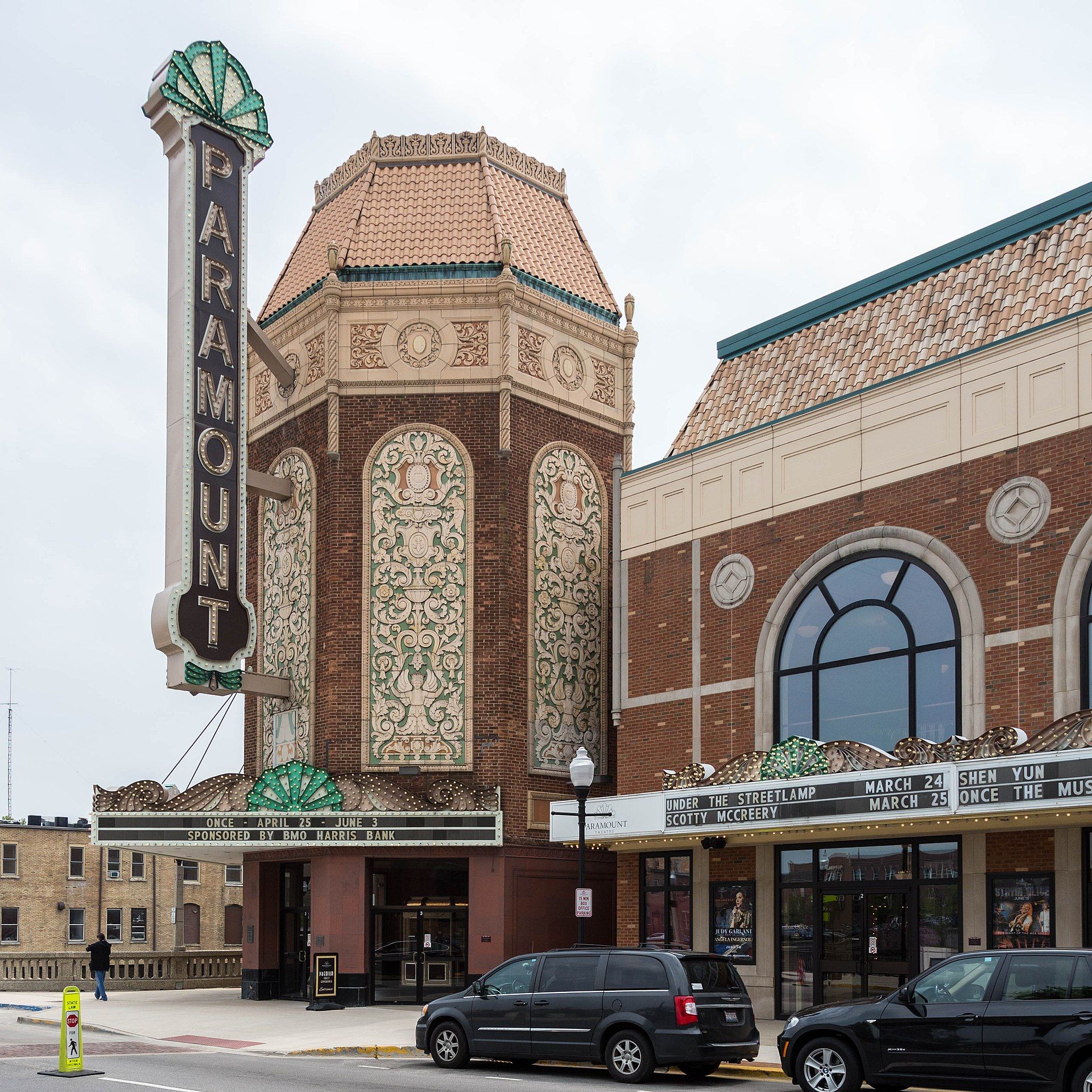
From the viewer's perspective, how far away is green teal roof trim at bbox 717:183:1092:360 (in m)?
25.8

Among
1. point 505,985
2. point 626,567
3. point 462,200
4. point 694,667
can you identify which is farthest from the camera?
point 462,200

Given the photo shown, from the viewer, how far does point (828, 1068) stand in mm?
15758

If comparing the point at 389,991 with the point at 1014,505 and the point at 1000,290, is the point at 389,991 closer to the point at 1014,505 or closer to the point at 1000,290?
the point at 1014,505

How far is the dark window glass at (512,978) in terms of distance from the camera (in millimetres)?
19266

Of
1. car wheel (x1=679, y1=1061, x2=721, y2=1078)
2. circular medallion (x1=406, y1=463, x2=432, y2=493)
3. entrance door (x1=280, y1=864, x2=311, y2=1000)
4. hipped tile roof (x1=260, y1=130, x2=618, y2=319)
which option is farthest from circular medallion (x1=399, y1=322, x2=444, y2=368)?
car wheel (x1=679, y1=1061, x2=721, y2=1078)

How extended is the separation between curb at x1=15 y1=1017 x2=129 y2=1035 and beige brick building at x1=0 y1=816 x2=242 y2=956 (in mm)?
29309

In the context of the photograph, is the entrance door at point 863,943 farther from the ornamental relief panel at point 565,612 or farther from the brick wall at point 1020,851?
the ornamental relief panel at point 565,612

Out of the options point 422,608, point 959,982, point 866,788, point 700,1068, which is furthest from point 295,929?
point 959,982

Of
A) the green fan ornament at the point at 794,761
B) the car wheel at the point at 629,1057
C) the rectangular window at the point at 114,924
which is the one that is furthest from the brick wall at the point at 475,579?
the rectangular window at the point at 114,924

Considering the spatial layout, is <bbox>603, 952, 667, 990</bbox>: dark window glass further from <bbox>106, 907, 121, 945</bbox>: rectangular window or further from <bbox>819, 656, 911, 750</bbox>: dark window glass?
<bbox>106, 907, 121, 945</bbox>: rectangular window

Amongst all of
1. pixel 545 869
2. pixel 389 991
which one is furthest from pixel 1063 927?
pixel 389 991

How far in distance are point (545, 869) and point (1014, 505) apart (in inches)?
535

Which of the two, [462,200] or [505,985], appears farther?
[462,200]

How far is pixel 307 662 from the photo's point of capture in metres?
32.6
